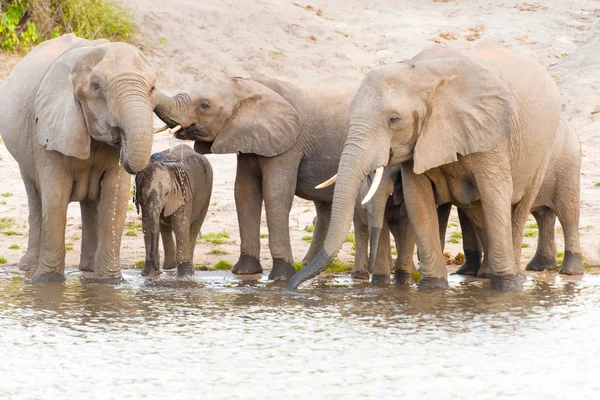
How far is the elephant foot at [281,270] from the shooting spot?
34.4ft

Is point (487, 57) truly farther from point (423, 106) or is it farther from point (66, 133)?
point (66, 133)

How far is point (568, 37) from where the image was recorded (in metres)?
23.0

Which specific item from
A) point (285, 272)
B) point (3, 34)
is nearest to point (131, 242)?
point (285, 272)

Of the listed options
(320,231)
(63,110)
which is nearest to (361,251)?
(320,231)

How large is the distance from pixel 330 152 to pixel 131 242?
2.49 m

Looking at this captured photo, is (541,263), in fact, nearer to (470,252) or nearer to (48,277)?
(470,252)

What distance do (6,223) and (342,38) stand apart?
9.51 metres

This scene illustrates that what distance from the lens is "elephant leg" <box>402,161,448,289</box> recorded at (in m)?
9.46

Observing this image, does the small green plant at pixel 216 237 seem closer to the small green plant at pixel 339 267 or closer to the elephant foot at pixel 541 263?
the small green plant at pixel 339 267

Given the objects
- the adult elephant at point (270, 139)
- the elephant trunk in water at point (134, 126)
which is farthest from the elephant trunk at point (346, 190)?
the adult elephant at point (270, 139)

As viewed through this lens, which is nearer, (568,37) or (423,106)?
(423,106)

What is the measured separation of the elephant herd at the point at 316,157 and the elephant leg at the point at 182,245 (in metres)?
0.01

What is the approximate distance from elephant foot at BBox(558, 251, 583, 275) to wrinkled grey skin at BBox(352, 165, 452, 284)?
1.08 metres

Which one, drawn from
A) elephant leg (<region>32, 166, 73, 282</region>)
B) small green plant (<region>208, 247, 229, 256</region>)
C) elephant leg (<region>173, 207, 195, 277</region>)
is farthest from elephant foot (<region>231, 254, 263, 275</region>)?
elephant leg (<region>32, 166, 73, 282</region>)
